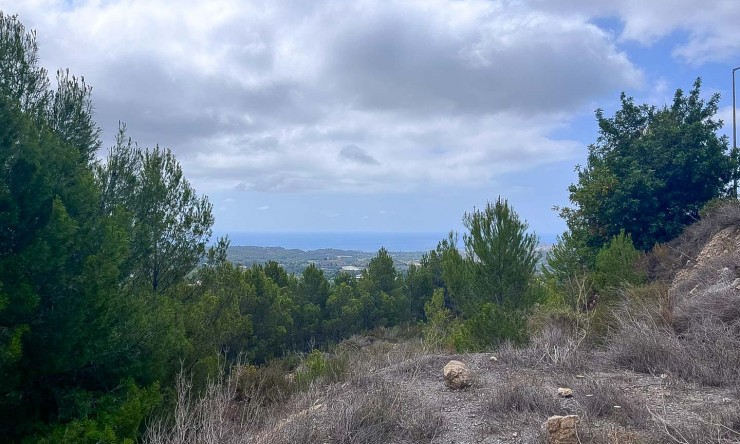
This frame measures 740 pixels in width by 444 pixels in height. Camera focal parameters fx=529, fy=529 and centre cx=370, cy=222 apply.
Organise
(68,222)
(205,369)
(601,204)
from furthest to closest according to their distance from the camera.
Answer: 1. (601,204)
2. (205,369)
3. (68,222)

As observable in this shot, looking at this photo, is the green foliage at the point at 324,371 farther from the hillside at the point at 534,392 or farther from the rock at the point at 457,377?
the rock at the point at 457,377

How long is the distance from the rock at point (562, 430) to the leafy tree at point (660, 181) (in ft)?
45.9

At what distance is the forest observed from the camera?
5.93 m

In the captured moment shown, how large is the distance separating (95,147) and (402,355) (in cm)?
664

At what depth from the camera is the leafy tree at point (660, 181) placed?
17.2m

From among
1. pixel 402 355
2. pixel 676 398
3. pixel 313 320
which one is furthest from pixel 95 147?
pixel 313 320

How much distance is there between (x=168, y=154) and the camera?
11828 mm

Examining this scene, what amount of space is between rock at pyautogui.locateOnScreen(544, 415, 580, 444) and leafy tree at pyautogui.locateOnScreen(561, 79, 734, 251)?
13997 millimetres

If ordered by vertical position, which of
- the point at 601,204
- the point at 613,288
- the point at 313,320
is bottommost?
the point at 313,320

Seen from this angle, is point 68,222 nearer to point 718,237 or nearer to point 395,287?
point 718,237

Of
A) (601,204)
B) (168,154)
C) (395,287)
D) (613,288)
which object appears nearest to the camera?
(168,154)

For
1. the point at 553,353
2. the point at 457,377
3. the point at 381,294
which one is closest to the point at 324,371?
the point at 457,377

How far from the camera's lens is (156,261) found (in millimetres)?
11172

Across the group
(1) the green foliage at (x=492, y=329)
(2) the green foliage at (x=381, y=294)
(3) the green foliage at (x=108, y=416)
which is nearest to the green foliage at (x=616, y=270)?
(1) the green foliage at (x=492, y=329)
